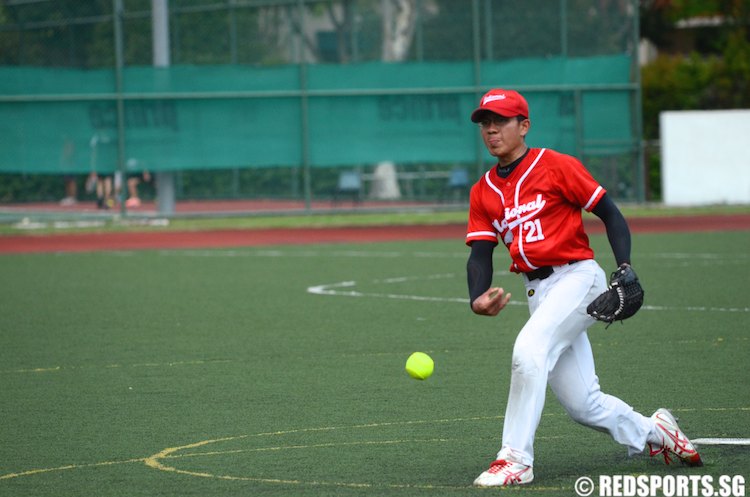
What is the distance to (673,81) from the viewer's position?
37438 millimetres

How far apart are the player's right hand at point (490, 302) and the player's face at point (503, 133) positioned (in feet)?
2.23

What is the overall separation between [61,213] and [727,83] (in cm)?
1959

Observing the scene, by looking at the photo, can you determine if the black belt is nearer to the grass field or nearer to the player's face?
the player's face

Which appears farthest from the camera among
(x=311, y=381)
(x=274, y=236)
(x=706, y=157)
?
(x=706, y=157)

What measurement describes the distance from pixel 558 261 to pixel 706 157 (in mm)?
23569

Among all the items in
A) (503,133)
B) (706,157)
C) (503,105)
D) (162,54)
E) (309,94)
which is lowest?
(706,157)

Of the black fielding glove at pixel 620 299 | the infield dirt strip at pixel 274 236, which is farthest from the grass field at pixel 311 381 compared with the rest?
the infield dirt strip at pixel 274 236

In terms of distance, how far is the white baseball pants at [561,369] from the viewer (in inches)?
246

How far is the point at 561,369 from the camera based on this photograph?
6.52m

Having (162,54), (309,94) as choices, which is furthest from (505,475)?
(162,54)

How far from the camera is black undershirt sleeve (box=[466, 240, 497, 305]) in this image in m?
6.63

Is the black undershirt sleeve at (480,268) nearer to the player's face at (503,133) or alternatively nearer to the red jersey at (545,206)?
the red jersey at (545,206)

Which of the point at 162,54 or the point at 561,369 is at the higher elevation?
the point at 162,54

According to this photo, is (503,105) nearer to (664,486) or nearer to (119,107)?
(664,486)
